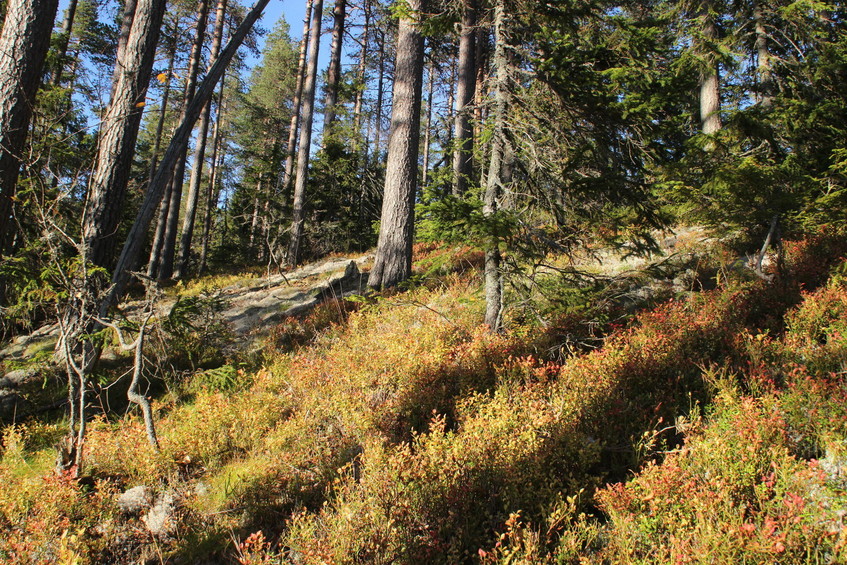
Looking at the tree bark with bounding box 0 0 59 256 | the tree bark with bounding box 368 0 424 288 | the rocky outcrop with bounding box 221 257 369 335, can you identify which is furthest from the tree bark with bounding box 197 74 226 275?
the tree bark with bounding box 0 0 59 256

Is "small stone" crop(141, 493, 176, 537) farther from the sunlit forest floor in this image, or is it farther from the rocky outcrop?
the rocky outcrop

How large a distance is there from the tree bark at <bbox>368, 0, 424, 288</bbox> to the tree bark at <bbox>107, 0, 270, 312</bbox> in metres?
3.73

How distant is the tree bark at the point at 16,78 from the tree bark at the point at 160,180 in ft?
3.46

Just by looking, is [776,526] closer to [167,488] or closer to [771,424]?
[771,424]

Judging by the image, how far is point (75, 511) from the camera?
3.43m

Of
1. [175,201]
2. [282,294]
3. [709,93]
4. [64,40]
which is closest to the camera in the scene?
[64,40]

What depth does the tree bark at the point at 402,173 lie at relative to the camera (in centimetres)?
902

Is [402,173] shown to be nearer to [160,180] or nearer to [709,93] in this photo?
[160,180]

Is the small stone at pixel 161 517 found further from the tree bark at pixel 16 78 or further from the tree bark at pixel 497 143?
the tree bark at pixel 497 143

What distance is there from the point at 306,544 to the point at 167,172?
4.60 m

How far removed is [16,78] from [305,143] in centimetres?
1100

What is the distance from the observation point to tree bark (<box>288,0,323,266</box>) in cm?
1526

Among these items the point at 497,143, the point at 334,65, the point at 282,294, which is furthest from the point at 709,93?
the point at 334,65

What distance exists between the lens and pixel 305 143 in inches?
601
